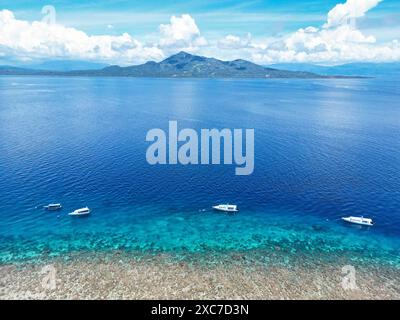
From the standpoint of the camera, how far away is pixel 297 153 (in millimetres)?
139125

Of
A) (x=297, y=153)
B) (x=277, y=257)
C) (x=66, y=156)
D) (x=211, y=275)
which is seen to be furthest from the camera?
(x=297, y=153)

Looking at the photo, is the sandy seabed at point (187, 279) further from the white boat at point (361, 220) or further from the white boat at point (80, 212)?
the white boat at point (80, 212)

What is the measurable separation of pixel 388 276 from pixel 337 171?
2366 inches

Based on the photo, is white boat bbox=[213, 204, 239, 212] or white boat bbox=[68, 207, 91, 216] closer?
white boat bbox=[68, 207, 91, 216]

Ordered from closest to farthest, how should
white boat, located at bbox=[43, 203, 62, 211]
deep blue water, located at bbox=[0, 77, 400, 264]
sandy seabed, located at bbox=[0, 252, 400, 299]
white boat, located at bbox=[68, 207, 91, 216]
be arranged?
sandy seabed, located at bbox=[0, 252, 400, 299]
deep blue water, located at bbox=[0, 77, 400, 264]
white boat, located at bbox=[68, 207, 91, 216]
white boat, located at bbox=[43, 203, 62, 211]

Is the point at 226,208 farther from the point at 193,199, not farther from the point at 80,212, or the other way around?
the point at 80,212

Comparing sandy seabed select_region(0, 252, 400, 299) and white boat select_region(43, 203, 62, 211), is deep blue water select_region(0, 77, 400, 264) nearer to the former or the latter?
white boat select_region(43, 203, 62, 211)

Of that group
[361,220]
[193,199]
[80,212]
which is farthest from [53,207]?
[361,220]

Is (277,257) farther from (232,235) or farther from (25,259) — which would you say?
(25,259)

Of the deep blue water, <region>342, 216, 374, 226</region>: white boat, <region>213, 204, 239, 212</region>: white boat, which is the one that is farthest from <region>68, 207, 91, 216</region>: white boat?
<region>342, 216, 374, 226</region>: white boat

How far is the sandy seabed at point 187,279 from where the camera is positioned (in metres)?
56.9

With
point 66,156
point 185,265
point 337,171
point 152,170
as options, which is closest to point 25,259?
point 185,265

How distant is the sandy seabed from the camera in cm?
5691

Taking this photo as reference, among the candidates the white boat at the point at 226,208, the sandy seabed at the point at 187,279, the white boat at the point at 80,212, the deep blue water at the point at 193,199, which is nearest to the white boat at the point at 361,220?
the deep blue water at the point at 193,199
